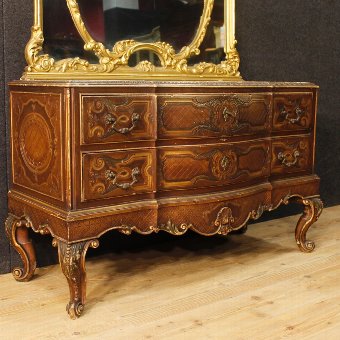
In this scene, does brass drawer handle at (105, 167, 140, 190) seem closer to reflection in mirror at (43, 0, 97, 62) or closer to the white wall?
reflection in mirror at (43, 0, 97, 62)

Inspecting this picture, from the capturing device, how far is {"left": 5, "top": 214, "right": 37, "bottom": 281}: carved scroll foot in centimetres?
251

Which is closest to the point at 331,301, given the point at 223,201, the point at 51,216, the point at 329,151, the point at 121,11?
the point at 223,201

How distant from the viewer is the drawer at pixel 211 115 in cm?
227

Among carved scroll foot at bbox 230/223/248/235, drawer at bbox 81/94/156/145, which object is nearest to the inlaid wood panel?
drawer at bbox 81/94/156/145

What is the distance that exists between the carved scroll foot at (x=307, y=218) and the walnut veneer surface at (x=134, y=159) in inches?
12.9

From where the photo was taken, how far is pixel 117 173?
2197 millimetres

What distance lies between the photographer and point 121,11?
265 cm

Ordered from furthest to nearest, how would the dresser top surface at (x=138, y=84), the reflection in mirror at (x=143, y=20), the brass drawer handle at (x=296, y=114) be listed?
the brass drawer handle at (x=296, y=114), the reflection in mirror at (x=143, y=20), the dresser top surface at (x=138, y=84)

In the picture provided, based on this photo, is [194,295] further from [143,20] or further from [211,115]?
[143,20]

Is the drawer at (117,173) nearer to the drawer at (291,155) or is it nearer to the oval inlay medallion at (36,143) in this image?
the oval inlay medallion at (36,143)

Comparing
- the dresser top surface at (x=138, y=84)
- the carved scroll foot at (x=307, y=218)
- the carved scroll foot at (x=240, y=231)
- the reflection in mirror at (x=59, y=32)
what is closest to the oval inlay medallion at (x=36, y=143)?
the dresser top surface at (x=138, y=84)

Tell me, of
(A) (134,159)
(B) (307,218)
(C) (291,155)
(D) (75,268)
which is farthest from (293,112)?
(D) (75,268)

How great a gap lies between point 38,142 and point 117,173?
0.35 meters

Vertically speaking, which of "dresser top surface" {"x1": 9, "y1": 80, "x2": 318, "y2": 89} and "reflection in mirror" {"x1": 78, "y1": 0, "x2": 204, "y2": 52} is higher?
"reflection in mirror" {"x1": 78, "y1": 0, "x2": 204, "y2": 52}
